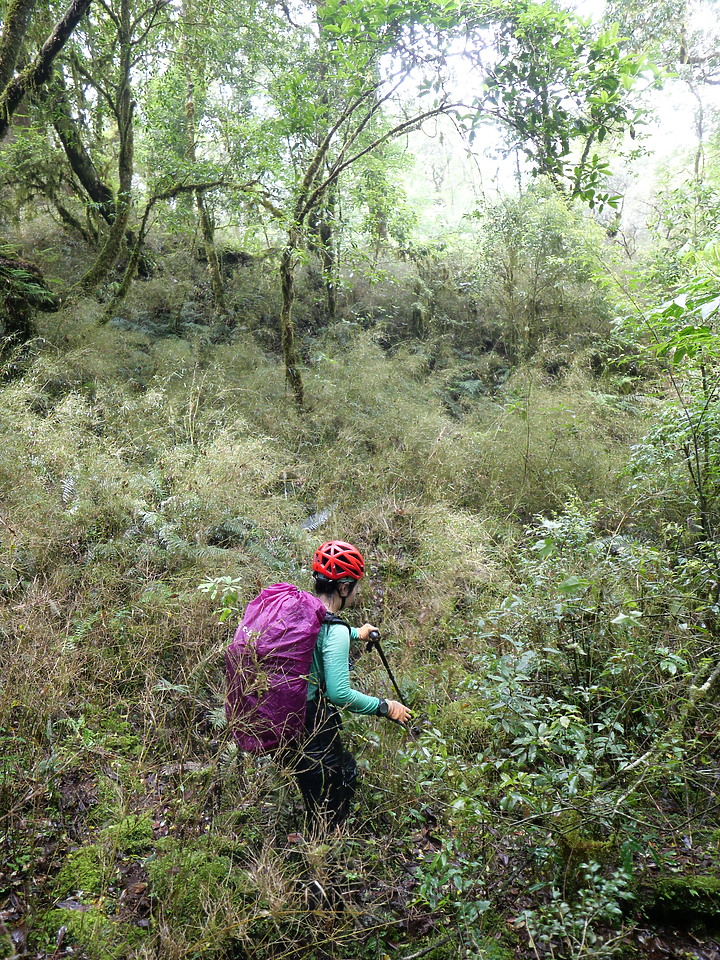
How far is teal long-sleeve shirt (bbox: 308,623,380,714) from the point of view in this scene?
2.82 meters

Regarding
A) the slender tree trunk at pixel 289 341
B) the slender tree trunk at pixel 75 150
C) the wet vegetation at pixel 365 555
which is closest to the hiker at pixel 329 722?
the wet vegetation at pixel 365 555

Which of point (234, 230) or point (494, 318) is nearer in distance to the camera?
point (494, 318)

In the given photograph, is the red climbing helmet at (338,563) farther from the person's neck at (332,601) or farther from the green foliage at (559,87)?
the green foliage at (559,87)

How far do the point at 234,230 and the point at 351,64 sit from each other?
10965mm

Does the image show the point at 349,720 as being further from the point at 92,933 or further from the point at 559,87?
the point at 559,87

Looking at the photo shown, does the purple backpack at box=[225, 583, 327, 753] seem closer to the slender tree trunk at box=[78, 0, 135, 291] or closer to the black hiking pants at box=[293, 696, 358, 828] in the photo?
the black hiking pants at box=[293, 696, 358, 828]

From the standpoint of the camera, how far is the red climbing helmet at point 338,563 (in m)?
3.23

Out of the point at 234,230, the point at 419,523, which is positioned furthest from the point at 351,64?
the point at 234,230

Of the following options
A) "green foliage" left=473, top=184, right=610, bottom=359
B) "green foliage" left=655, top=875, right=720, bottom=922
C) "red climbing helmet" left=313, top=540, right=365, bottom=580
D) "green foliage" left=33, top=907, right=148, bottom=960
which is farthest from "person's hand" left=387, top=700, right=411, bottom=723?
"green foliage" left=473, top=184, right=610, bottom=359

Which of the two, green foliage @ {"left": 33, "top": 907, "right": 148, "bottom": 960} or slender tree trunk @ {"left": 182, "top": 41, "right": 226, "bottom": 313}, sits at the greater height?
slender tree trunk @ {"left": 182, "top": 41, "right": 226, "bottom": 313}

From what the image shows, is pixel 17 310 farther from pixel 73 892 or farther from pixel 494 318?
pixel 494 318

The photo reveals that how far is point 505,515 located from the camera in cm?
719

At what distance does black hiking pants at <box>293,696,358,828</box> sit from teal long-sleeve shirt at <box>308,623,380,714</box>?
9 centimetres

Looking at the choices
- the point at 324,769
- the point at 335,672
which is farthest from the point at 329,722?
the point at 335,672
